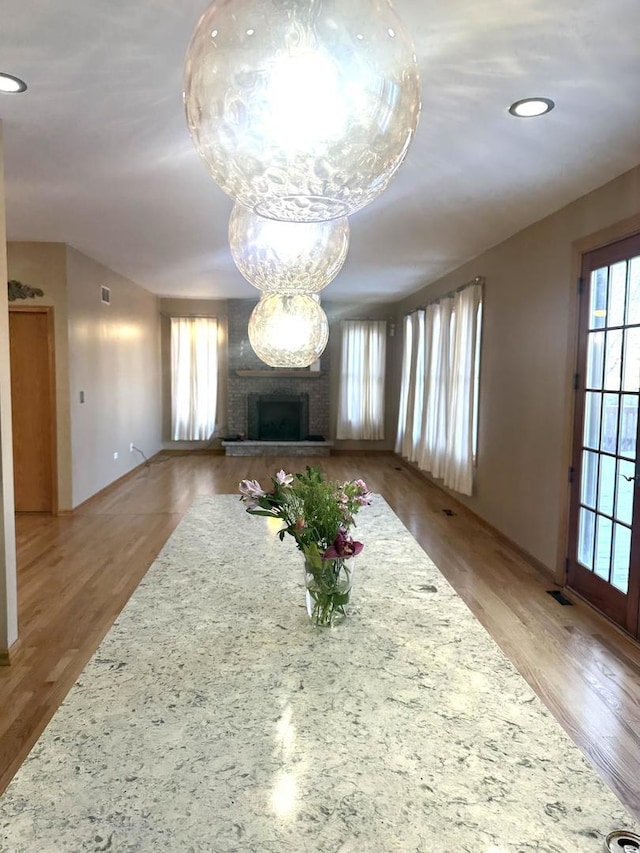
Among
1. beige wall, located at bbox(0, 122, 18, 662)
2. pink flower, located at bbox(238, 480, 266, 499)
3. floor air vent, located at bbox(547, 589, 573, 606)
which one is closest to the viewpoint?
pink flower, located at bbox(238, 480, 266, 499)

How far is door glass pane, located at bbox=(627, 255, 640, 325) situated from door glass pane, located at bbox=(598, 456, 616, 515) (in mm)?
809

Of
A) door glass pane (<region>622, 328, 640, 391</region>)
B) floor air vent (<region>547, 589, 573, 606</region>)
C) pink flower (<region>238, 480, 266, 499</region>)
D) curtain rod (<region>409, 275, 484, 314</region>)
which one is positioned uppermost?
curtain rod (<region>409, 275, 484, 314</region>)

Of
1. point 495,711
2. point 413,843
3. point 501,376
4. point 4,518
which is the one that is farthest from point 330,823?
point 501,376

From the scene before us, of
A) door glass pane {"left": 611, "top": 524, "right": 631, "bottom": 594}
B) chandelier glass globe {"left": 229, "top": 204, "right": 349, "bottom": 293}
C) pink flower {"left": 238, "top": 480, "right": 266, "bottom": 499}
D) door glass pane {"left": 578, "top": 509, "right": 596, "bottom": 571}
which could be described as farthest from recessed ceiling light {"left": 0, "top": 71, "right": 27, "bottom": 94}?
door glass pane {"left": 578, "top": 509, "right": 596, "bottom": 571}

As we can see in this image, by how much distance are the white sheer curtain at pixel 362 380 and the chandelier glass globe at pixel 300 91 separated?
8.31 meters

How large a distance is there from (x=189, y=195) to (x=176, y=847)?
347 centimetres

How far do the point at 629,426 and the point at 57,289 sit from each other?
4716mm

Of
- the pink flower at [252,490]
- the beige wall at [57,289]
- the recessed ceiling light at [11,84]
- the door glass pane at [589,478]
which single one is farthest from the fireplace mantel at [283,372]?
the pink flower at [252,490]

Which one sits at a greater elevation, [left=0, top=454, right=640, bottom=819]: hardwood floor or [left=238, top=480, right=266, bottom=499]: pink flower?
[left=238, top=480, right=266, bottom=499]: pink flower

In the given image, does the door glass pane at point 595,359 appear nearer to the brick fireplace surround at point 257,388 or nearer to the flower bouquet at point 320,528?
the flower bouquet at point 320,528

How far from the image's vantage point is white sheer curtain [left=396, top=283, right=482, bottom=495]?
552cm

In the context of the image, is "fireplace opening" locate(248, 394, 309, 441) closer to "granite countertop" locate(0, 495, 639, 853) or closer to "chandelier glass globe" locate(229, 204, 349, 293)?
"chandelier glass globe" locate(229, 204, 349, 293)

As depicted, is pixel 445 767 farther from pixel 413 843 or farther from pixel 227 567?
pixel 227 567

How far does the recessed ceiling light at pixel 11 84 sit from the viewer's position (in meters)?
2.13
